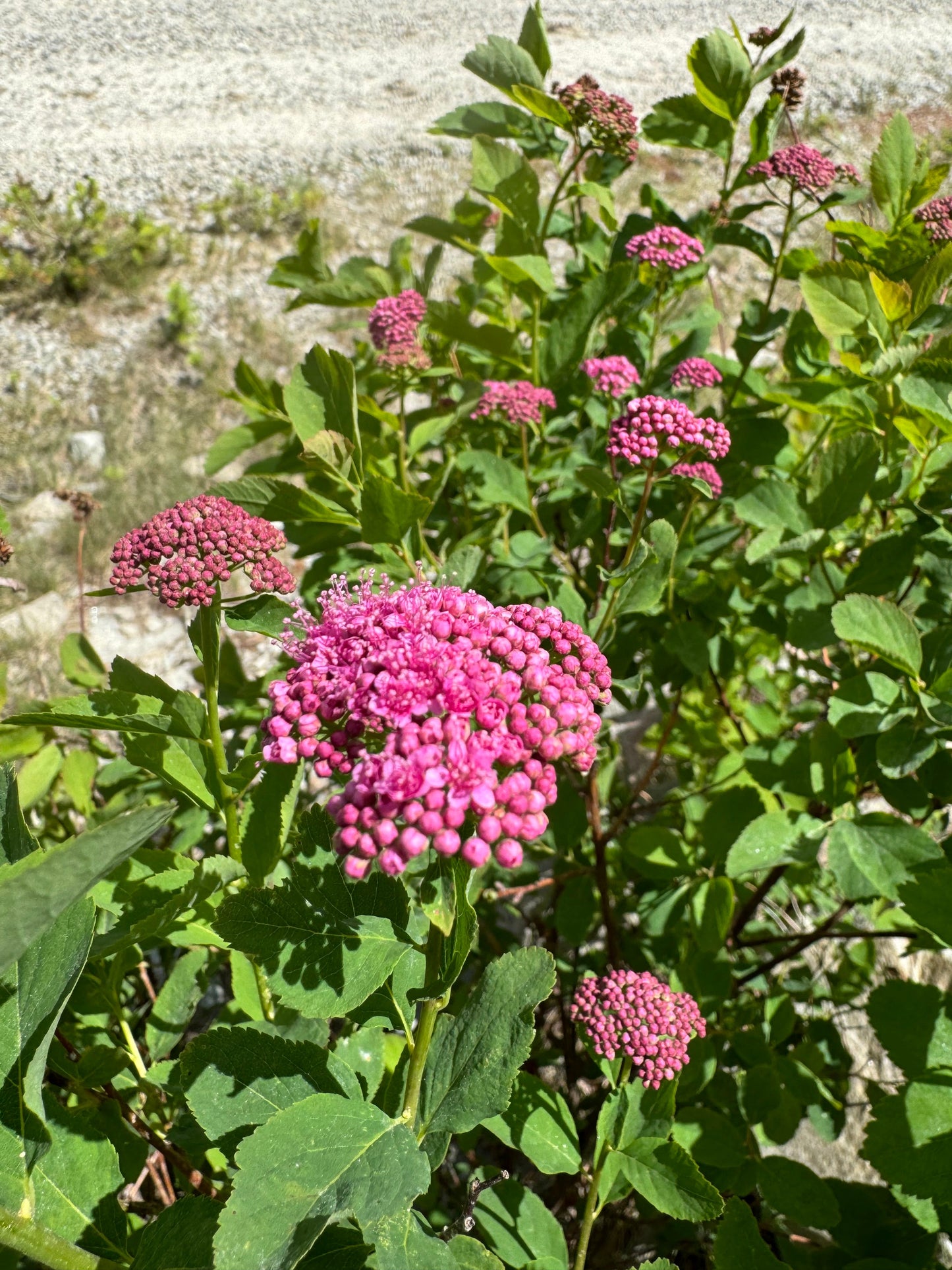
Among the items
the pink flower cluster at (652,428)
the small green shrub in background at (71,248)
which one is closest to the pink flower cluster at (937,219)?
the pink flower cluster at (652,428)

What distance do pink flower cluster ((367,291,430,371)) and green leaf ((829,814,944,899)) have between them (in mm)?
1279

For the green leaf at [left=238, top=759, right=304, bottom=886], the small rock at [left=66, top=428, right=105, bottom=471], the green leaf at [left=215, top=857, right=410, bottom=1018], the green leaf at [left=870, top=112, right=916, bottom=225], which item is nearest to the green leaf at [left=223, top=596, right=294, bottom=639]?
the green leaf at [left=238, top=759, right=304, bottom=886]

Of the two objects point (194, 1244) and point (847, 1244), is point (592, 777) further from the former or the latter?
point (194, 1244)

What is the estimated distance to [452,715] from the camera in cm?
100

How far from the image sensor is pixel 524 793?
0.97m

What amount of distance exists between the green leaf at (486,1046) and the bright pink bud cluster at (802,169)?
1700 millimetres

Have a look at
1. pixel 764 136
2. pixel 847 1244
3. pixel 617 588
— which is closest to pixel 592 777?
pixel 617 588

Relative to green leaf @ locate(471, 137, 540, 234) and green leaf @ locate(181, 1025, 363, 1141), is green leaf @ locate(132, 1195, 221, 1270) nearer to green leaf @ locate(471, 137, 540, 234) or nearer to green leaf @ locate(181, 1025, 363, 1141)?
green leaf @ locate(181, 1025, 363, 1141)

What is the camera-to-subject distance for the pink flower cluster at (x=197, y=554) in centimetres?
125

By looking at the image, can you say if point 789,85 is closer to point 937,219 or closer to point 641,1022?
point 937,219

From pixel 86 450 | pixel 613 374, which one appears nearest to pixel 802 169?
pixel 613 374

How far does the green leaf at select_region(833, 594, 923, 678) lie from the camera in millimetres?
1467

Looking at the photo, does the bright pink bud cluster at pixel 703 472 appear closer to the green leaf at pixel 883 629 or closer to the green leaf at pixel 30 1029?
the green leaf at pixel 883 629

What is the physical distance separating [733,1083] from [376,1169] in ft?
3.67
